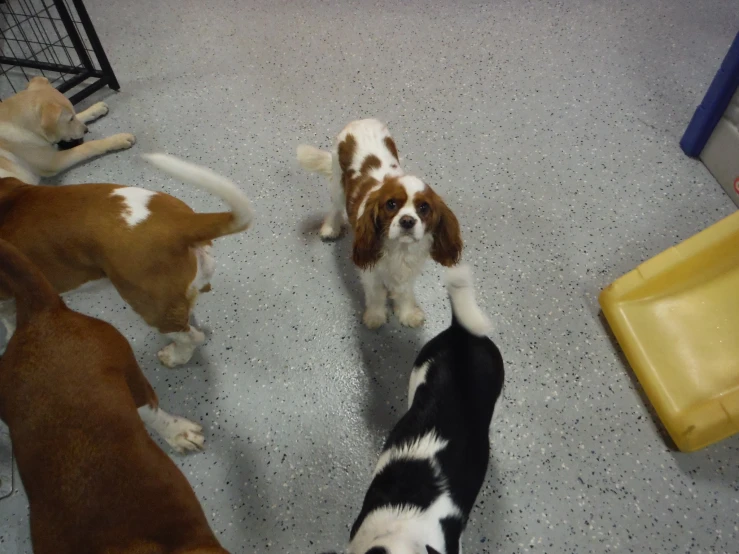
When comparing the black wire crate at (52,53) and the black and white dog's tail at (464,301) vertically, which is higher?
the black and white dog's tail at (464,301)

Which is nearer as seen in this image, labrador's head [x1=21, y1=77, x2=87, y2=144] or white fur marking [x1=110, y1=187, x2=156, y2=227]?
white fur marking [x1=110, y1=187, x2=156, y2=227]

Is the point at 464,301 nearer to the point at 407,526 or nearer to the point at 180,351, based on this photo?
the point at 407,526

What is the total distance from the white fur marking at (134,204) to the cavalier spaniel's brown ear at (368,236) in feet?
1.67

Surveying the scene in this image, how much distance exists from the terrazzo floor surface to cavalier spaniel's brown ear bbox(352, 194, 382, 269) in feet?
0.95

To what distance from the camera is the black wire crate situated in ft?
6.94

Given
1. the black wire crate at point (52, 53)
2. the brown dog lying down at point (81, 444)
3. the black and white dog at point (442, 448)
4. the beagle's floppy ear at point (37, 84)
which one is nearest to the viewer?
the brown dog lying down at point (81, 444)

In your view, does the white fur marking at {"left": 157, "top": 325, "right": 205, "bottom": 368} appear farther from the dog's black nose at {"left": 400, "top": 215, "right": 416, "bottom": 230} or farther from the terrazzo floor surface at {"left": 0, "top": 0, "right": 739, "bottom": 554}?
the dog's black nose at {"left": 400, "top": 215, "right": 416, "bottom": 230}

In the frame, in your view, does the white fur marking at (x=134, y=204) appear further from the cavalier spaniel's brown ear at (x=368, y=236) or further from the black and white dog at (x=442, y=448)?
the black and white dog at (x=442, y=448)

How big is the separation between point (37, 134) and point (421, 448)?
1.76m

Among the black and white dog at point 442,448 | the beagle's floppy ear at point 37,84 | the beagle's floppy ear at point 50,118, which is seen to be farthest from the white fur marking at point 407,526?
the beagle's floppy ear at point 37,84

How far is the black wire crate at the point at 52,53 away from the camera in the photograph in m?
2.12

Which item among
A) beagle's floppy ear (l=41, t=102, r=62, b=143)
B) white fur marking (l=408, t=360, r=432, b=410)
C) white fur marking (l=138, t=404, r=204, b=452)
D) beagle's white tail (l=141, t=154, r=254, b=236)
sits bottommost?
white fur marking (l=138, t=404, r=204, b=452)

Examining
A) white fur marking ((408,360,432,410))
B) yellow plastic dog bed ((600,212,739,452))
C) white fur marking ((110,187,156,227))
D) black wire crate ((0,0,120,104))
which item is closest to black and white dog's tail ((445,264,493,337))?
white fur marking ((408,360,432,410))

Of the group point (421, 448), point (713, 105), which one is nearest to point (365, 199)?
point (421, 448)
